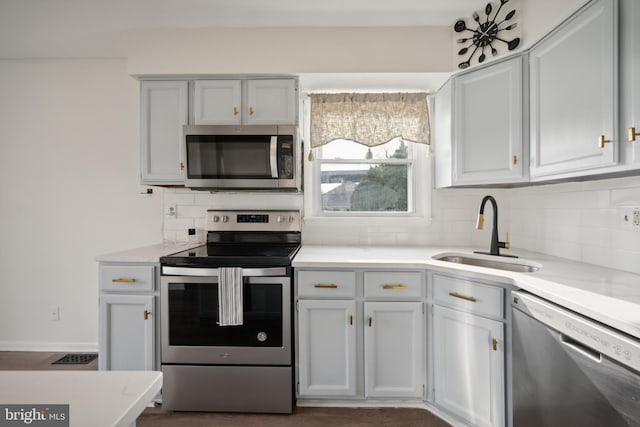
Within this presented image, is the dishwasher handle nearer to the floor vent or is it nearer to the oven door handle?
the oven door handle

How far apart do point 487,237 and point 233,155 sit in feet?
6.63

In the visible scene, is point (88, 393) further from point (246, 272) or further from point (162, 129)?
point (162, 129)

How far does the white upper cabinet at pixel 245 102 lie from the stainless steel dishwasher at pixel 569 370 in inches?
70.2

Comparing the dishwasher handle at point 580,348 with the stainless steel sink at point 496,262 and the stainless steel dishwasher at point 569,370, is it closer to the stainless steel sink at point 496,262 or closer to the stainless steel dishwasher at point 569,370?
the stainless steel dishwasher at point 569,370

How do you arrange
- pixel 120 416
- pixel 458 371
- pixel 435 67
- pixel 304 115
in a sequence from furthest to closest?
pixel 304 115
pixel 435 67
pixel 458 371
pixel 120 416

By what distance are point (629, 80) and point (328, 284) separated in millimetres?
1610

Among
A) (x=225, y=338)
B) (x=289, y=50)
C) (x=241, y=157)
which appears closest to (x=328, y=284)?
(x=225, y=338)

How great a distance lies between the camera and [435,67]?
7.14 ft

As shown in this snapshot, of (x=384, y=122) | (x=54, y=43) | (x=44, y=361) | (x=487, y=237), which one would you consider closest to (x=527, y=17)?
(x=384, y=122)

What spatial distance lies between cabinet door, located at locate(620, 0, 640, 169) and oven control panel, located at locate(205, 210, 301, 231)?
6.24 ft

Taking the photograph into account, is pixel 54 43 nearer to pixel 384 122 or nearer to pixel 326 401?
pixel 384 122

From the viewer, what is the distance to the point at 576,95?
149 cm

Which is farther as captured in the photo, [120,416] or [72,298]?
[72,298]

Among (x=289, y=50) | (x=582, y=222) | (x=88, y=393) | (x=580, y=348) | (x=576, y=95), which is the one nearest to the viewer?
(x=88, y=393)
